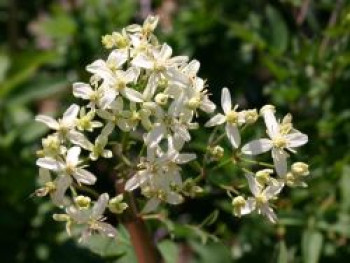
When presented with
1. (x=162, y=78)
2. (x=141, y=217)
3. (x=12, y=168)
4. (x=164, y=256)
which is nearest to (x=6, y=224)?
(x=12, y=168)

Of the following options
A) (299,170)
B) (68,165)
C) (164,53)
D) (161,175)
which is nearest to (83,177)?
(68,165)

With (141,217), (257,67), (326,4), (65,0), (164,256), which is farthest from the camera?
(65,0)

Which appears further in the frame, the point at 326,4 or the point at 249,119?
the point at 326,4

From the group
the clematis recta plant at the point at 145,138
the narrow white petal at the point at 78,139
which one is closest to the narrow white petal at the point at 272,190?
the clematis recta plant at the point at 145,138

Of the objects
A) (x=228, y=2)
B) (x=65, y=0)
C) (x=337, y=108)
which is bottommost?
(x=337, y=108)

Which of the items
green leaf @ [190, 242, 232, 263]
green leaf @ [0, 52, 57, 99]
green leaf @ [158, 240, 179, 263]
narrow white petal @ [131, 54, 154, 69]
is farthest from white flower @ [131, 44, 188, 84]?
green leaf @ [0, 52, 57, 99]

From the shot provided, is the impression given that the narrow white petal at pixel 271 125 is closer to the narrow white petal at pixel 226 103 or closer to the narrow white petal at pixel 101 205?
the narrow white petal at pixel 226 103

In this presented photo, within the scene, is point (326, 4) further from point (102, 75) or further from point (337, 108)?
point (102, 75)
